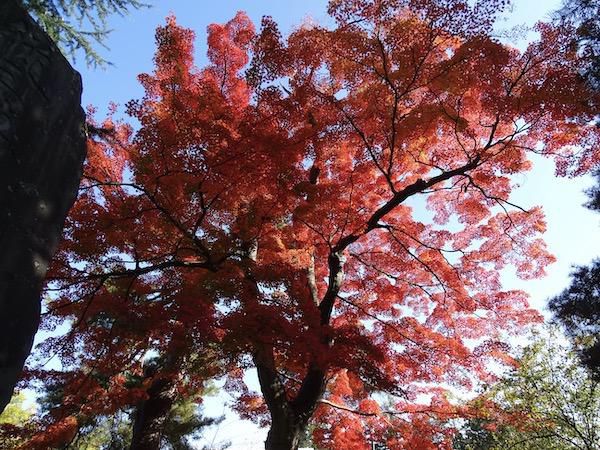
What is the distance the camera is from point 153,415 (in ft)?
39.7

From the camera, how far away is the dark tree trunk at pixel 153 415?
38.2 feet

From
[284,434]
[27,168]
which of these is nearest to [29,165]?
[27,168]

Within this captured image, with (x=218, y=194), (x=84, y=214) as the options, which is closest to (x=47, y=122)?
(x=218, y=194)

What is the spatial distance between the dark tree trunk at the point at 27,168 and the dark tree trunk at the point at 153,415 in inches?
329

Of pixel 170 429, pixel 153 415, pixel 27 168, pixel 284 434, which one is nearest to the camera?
pixel 27 168

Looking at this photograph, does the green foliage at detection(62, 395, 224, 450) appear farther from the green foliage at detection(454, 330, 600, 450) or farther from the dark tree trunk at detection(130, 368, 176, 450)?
the green foliage at detection(454, 330, 600, 450)

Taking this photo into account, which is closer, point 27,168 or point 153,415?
point 27,168

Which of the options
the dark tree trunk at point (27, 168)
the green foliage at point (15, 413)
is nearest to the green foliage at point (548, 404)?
the dark tree trunk at point (27, 168)

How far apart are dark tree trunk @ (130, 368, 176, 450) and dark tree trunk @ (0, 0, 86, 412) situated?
835cm

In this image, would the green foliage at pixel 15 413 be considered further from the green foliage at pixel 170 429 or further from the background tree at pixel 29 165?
the background tree at pixel 29 165

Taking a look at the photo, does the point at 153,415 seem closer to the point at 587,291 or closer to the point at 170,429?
the point at 170,429

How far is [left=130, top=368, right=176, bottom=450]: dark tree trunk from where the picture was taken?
38.2 ft

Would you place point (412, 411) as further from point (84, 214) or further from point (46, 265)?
point (46, 265)

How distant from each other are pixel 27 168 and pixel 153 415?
994cm
